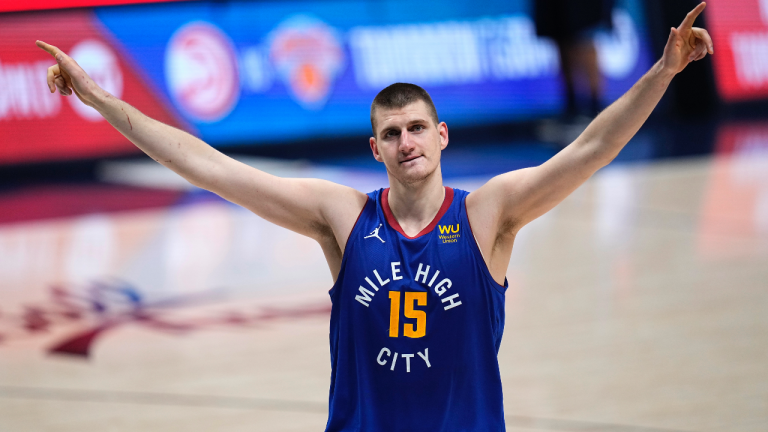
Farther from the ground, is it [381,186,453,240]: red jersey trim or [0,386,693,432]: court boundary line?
[381,186,453,240]: red jersey trim

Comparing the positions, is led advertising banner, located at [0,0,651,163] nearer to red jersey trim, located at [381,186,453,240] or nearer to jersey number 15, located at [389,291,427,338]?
red jersey trim, located at [381,186,453,240]

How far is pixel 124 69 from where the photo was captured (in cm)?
1170

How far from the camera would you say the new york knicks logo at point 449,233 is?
2818mm

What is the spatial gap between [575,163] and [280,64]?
33.8 feet

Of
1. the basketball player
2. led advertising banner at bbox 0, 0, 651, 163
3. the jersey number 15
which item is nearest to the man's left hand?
the basketball player

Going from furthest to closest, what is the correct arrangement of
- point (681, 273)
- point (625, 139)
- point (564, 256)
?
point (564, 256) < point (681, 273) < point (625, 139)

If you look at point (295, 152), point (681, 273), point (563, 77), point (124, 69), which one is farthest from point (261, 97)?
point (681, 273)

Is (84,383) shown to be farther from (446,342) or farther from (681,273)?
(681,273)

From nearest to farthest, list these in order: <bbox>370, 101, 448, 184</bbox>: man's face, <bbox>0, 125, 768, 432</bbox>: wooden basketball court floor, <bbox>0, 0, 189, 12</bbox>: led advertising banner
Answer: <bbox>370, 101, 448, 184</bbox>: man's face, <bbox>0, 125, 768, 432</bbox>: wooden basketball court floor, <bbox>0, 0, 189, 12</bbox>: led advertising banner

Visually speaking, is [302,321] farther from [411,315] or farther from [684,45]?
[684,45]

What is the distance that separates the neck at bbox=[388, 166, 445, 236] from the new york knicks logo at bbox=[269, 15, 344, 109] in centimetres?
997

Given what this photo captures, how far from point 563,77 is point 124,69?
22.1ft

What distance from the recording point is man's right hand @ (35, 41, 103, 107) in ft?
Answer: 9.09

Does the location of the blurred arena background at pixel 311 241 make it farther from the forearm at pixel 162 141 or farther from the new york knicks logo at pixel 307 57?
the forearm at pixel 162 141
